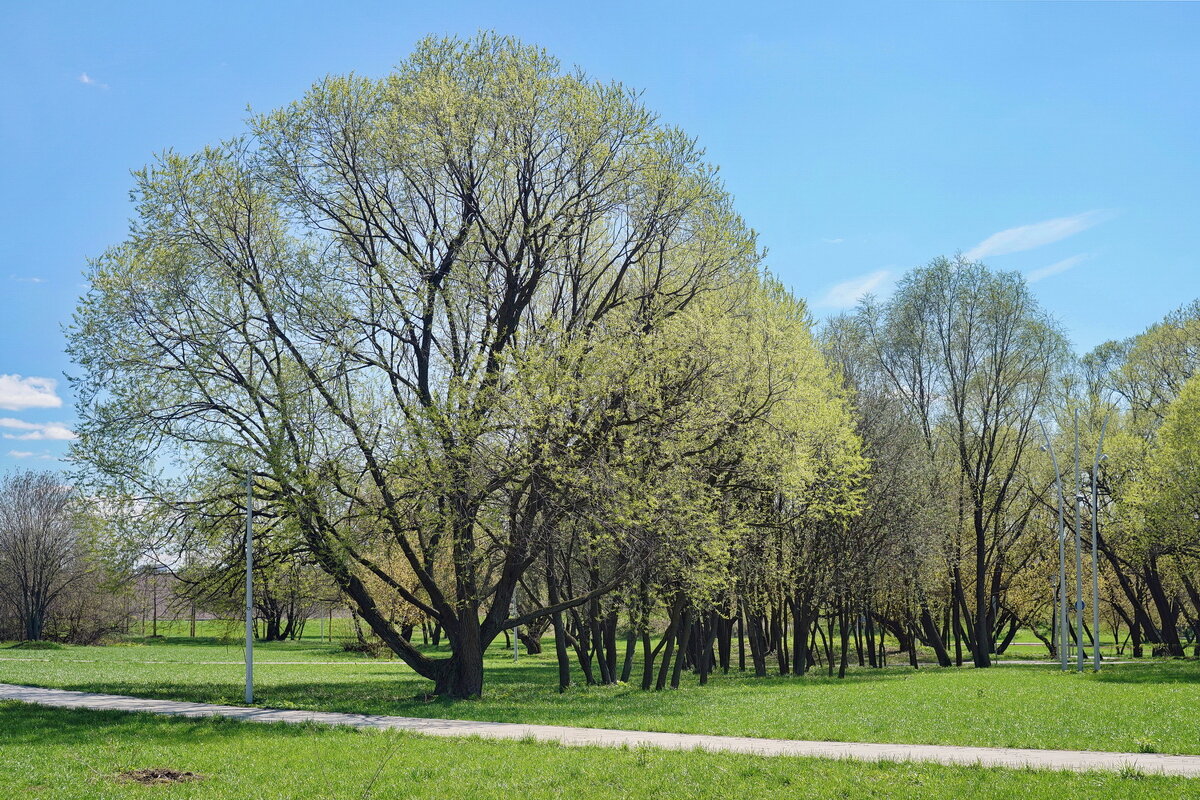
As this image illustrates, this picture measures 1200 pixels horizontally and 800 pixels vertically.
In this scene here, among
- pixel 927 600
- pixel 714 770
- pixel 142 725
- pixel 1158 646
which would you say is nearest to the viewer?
pixel 714 770

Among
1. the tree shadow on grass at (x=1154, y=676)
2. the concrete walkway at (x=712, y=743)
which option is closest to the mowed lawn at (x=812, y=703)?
the tree shadow on grass at (x=1154, y=676)

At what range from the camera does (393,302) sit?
847 inches

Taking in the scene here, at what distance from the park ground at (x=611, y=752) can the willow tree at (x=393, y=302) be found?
388cm

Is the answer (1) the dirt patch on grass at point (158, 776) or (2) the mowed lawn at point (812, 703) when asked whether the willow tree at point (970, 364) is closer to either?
(2) the mowed lawn at point (812, 703)

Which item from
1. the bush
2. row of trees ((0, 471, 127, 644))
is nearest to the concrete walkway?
the bush

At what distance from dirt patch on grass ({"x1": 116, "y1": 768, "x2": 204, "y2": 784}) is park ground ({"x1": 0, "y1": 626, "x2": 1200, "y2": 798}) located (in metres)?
0.18

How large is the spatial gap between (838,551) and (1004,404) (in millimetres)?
12149

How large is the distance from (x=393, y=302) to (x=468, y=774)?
12.5 metres

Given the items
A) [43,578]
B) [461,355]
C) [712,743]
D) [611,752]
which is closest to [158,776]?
[611,752]

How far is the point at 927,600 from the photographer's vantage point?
3878 cm

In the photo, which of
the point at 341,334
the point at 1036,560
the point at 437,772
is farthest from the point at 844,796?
the point at 1036,560

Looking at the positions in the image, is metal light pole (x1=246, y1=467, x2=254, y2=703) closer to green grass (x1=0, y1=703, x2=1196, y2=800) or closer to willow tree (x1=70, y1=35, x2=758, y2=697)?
willow tree (x1=70, y1=35, x2=758, y2=697)

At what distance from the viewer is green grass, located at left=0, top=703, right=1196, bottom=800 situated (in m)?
10.2

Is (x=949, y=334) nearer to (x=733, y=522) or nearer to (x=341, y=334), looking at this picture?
(x=733, y=522)
